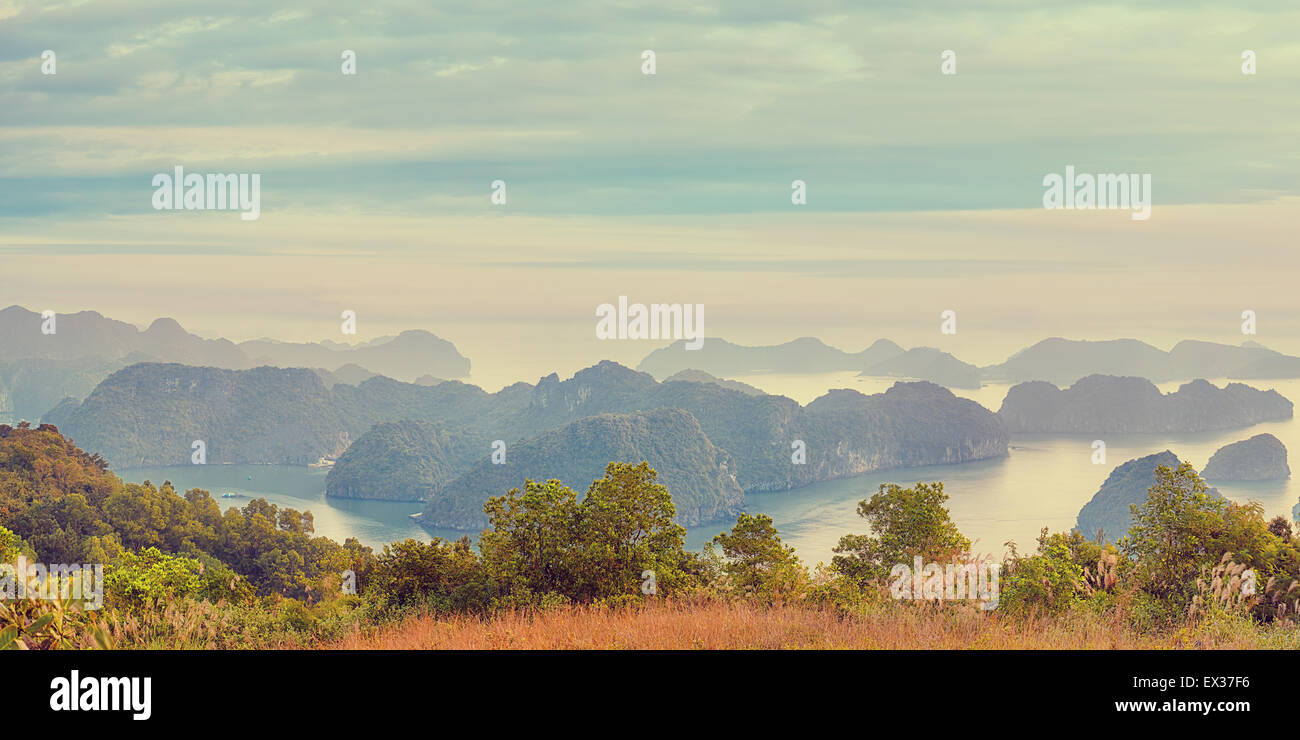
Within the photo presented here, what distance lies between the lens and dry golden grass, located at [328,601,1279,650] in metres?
7.48

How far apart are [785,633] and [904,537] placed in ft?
21.8

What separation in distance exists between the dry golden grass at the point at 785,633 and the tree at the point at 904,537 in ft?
14.5

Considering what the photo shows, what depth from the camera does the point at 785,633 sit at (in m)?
7.71

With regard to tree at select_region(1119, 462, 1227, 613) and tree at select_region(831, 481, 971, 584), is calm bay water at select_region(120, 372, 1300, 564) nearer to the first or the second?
tree at select_region(831, 481, 971, 584)

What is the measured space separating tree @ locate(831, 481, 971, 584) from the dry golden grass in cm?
443

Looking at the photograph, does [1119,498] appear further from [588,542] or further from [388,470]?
[388,470]

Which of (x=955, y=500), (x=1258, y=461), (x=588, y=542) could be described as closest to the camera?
(x=588, y=542)

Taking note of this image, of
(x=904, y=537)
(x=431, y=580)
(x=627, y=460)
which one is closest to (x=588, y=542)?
(x=431, y=580)
